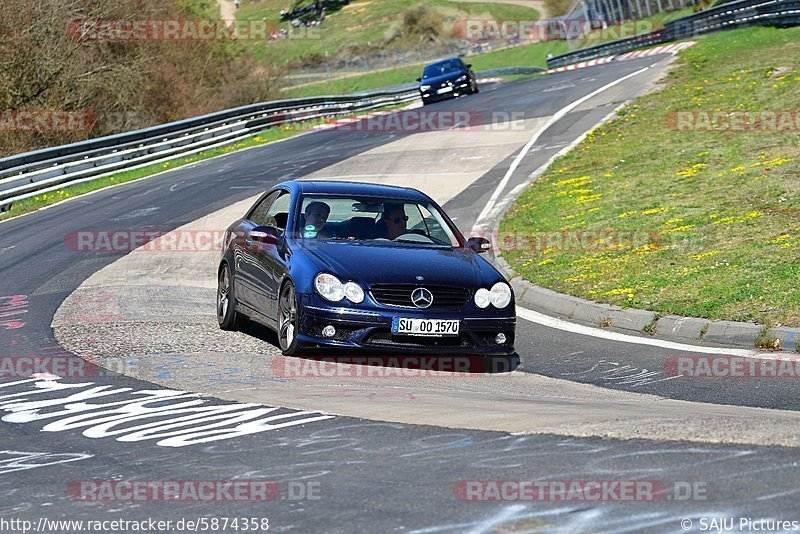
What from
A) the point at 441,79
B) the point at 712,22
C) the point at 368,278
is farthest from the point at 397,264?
the point at 712,22

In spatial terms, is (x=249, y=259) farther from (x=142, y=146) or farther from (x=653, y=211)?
(x=142, y=146)

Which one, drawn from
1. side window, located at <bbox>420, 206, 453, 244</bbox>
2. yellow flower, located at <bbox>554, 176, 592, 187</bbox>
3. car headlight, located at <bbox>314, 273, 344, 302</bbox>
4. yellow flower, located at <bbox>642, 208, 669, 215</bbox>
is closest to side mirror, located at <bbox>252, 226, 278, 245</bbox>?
car headlight, located at <bbox>314, 273, 344, 302</bbox>

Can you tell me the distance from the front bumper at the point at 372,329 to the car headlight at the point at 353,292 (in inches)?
4.4

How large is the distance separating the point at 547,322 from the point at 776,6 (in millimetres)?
33977

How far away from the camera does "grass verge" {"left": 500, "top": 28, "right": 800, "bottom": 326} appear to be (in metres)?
12.6

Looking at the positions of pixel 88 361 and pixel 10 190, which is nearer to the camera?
pixel 88 361

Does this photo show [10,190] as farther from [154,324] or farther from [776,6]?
[776,6]

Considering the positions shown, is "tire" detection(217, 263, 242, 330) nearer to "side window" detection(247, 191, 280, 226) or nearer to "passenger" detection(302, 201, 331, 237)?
"side window" detection(247, 191, 280, 226)

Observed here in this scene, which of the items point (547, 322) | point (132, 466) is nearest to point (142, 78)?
point (547, 322)

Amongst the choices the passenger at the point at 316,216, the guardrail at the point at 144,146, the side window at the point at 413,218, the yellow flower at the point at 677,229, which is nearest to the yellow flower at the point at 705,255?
the yellow flower at the point at 677,229

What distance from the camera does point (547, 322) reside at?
42.1 feet

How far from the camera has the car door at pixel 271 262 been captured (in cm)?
1112

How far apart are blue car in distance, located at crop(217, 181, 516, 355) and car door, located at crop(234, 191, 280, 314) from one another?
0.02 meters

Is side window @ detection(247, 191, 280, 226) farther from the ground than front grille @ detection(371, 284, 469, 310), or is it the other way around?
side window @ detection(247, 191, 280, 226)
